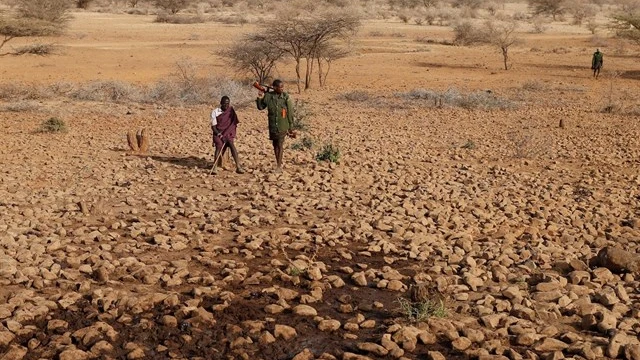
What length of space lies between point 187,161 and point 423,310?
638cm

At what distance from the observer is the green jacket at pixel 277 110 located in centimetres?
926

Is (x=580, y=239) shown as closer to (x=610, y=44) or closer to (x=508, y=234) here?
(x=508, y=234)

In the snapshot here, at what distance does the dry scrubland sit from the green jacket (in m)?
Result: 0.67

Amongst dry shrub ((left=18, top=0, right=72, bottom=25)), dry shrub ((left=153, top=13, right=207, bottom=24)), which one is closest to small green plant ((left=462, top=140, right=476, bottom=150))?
dry shrub ((left=18, top=0, right=72, bottom=25))

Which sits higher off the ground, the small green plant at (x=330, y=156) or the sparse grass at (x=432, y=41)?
the sparse grass at (x=432, y=41)

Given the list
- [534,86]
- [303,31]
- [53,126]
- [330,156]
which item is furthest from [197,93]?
[534,86]

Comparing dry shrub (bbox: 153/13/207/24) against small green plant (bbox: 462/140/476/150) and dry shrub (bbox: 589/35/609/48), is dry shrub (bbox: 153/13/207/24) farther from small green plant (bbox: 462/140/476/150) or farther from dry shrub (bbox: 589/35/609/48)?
small green plant (bbox: 462/140/476/150)

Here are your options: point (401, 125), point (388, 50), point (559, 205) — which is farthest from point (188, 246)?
point (388, 50)

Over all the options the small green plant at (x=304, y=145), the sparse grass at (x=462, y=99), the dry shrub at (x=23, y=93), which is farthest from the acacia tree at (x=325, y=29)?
the small green plant at (x=304, y=145)

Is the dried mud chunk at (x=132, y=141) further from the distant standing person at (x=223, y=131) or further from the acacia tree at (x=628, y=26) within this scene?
the acacia tree at (x=628, y=26)

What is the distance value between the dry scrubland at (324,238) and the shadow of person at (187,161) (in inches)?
1.2

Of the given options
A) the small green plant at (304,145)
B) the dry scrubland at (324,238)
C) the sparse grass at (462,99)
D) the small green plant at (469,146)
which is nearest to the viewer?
the dry scrubland at (324,238)

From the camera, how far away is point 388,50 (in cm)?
3500

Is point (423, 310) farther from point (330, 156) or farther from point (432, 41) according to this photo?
point (432, 41)
